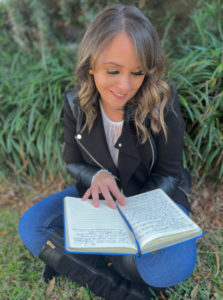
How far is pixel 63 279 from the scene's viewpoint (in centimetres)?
165

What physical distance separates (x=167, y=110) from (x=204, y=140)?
730 mm

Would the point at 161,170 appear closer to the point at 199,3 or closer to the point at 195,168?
the point at 195,168

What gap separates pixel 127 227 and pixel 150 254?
1.05 feet

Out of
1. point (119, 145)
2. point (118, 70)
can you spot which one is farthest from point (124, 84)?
point (119, 145)

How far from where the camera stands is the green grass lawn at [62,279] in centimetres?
154

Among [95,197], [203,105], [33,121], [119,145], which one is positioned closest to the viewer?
[95,197]

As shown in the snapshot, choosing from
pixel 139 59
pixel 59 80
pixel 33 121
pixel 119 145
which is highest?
pixel 139 59

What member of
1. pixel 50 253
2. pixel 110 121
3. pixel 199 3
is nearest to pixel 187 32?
pixel 199 3

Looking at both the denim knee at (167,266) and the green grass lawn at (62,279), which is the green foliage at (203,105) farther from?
the denim knee at (167,266)

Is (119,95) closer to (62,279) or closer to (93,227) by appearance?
(93,227)

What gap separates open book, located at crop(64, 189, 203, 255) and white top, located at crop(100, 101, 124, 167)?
441 mm

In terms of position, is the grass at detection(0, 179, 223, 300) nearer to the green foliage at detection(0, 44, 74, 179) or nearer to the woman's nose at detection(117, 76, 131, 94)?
the green foliage at detection(0, 44, 74, 179)

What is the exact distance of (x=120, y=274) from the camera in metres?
1.52

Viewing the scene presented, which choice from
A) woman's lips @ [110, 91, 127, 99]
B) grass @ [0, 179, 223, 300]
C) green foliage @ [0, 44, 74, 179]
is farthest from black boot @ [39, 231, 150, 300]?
green foliage @ [0, 44, 74, 179]
